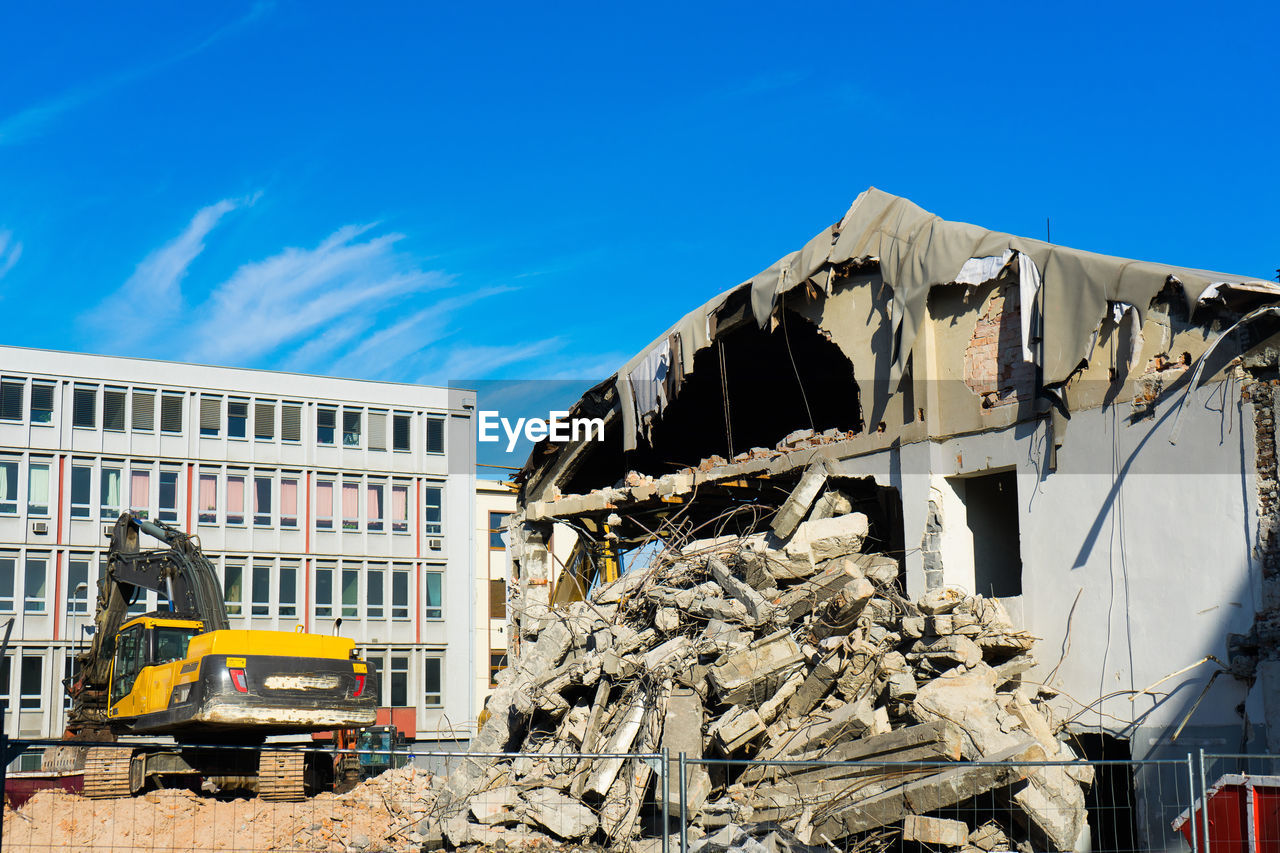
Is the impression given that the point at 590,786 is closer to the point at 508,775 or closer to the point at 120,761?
the point at 508,775

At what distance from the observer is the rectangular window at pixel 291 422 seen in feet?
131

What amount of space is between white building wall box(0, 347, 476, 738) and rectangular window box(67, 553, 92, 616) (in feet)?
0.14

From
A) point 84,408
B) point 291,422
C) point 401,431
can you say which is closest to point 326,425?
point 291,422

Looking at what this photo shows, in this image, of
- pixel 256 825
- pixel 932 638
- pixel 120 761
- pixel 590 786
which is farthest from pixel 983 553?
pixel 120 761

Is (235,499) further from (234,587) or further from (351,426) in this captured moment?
(351,426)

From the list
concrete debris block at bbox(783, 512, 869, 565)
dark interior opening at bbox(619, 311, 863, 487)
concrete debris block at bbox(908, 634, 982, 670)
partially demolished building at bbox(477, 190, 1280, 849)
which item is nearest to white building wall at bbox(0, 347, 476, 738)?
dark interior opening at bbox(619, 311, 863, 487)

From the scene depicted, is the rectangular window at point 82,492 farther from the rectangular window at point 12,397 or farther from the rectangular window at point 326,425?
the rectangular window at point 326,425

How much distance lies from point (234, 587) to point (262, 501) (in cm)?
285

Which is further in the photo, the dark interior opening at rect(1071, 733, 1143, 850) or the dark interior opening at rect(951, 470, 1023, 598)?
the dark interior opening at rect(951, 470, 1023, 598)

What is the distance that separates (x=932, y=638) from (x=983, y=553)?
275cm

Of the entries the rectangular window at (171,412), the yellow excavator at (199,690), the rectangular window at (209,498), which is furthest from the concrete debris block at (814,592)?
the rectangular window at (171,412)

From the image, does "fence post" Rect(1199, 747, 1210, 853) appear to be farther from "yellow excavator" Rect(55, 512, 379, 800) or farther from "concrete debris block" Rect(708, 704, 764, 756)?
"yellow excavator" Rect(55, 512, 379, 800)

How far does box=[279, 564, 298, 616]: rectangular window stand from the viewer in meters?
39.2

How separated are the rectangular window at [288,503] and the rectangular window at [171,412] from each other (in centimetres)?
367
